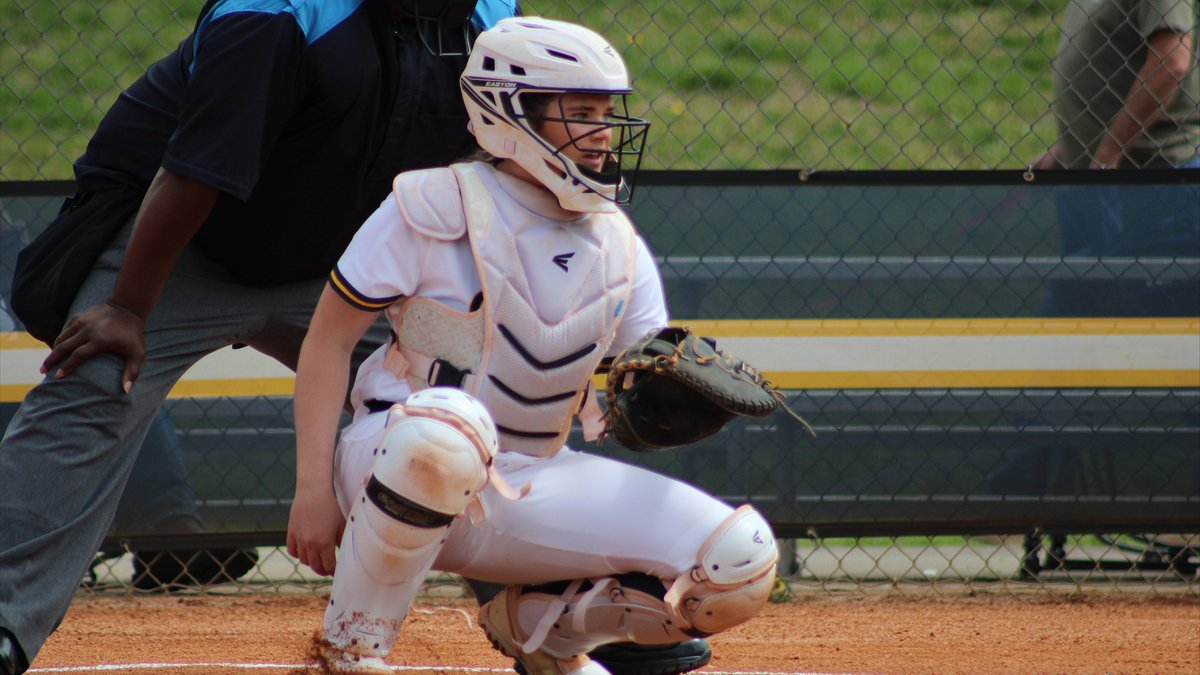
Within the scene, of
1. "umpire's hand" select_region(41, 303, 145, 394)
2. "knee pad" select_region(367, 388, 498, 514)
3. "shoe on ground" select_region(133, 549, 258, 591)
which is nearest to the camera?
"knee pad" select_region(367, 388, 498, 514)

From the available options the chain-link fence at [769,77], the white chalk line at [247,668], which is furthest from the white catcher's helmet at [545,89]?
the chain-link fence at [769,77]

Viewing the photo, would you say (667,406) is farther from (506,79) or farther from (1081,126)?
(1081,126)

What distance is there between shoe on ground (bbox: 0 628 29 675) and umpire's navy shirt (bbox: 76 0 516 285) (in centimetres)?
86

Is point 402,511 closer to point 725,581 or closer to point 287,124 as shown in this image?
point 725,581

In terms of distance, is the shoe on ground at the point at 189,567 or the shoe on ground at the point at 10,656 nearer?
the shoe on ground at the point at 10,656

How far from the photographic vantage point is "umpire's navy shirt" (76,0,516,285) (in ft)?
8.09

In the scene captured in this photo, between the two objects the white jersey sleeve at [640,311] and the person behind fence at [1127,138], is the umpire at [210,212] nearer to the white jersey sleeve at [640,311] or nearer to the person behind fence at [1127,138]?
the white jersey sleeve at [640,311]

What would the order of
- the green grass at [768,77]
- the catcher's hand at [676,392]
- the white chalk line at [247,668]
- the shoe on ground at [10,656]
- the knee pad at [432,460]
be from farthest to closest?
the green grass at [768,77] → the white chalk line at [247,668] → the shoe on ground at [10,656] → the catcher's hand at [676,392] → the knee pad at [432,460]

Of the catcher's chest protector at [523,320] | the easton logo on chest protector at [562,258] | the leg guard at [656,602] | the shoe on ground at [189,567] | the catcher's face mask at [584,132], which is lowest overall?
the shoe on ground at [189,567]

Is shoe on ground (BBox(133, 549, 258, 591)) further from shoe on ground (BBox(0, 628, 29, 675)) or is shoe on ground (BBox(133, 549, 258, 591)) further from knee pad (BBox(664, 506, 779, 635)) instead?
knee pad (BBox(664, 506, 779, 635))

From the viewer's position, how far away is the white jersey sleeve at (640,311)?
2600 mm

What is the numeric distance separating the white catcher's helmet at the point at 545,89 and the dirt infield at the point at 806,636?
124cm

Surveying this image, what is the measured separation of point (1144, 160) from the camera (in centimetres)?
461

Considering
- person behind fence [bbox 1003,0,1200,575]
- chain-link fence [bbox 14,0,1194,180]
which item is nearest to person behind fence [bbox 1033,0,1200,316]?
person behind fence [bbox 1003,0,1200,575]
